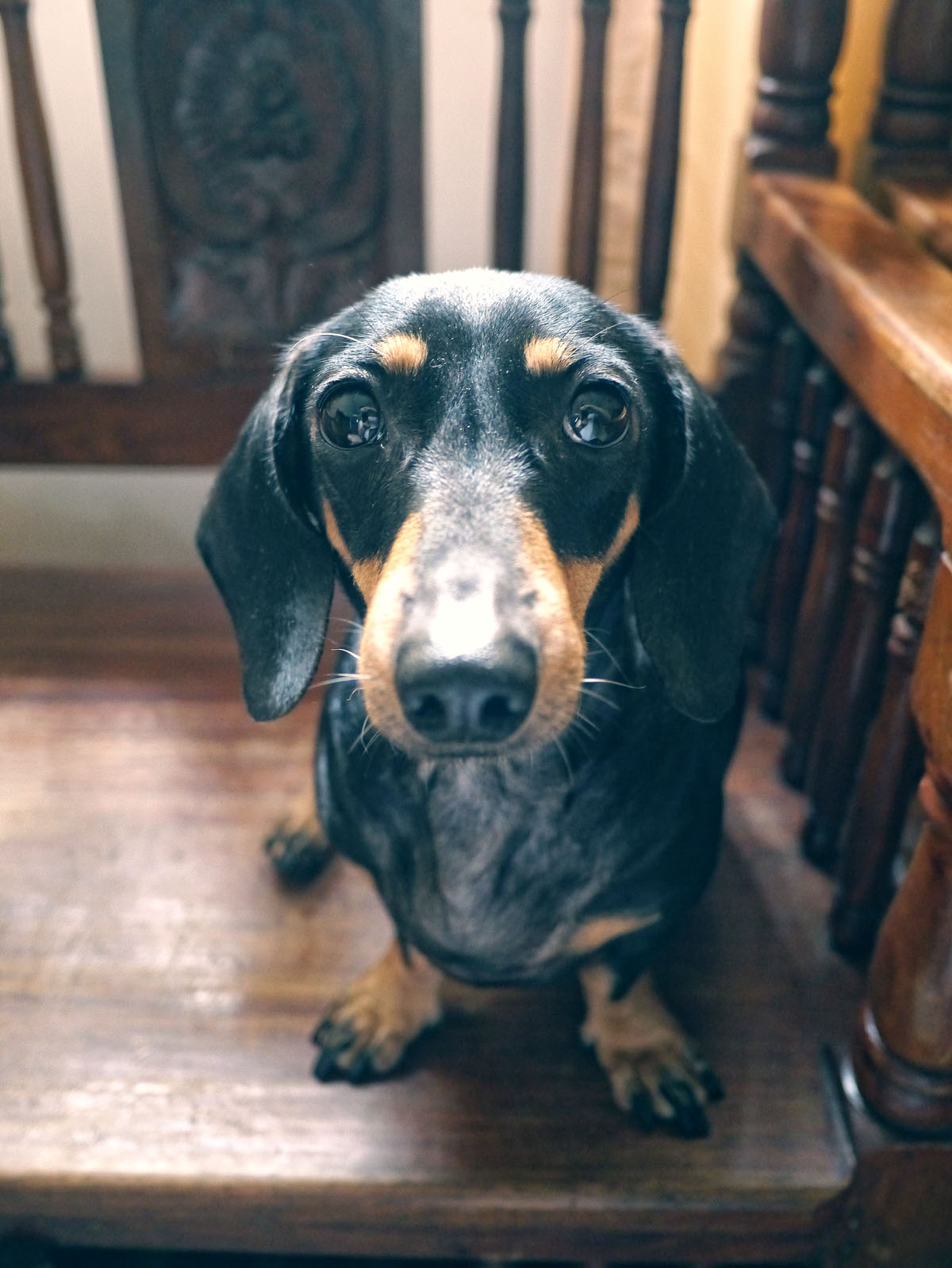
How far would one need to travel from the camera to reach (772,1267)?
3.76 ft

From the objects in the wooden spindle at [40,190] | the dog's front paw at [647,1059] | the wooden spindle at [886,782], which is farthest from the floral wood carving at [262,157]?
the dog's front paw at [647,1059]

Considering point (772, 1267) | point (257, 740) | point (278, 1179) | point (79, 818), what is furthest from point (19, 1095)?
point (772, 1267)

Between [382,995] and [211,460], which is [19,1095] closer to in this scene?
[382,995]

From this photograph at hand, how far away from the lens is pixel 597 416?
2.73 ft

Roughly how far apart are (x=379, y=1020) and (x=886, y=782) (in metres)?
0.52

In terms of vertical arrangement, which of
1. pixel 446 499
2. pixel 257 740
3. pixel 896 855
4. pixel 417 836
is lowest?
pixel 257 740

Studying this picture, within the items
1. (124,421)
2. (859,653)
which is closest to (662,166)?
(859,653)

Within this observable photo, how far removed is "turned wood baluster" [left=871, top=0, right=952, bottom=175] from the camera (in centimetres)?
123

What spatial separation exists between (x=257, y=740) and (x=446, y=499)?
720mm

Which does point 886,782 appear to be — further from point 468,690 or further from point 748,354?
point 748,354

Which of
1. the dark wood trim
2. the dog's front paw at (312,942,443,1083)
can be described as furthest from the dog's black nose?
the dark wood trim

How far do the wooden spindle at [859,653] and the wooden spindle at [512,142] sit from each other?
589mm

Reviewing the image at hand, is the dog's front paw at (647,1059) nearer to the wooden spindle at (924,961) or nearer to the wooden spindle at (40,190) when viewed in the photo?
the wooden spindle at (924,961)

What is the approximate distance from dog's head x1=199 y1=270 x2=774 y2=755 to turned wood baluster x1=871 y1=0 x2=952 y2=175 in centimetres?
62
